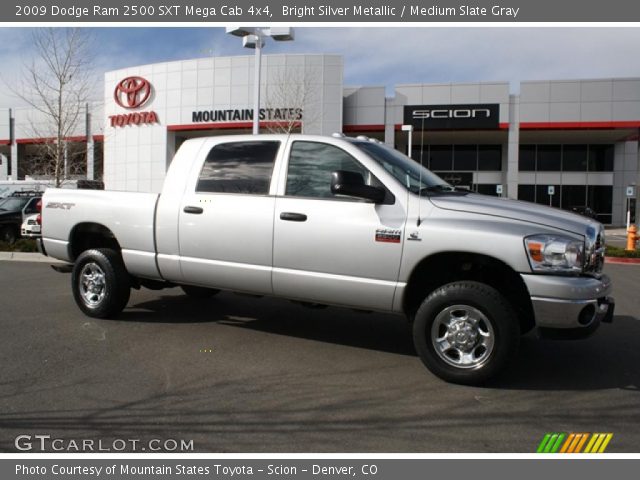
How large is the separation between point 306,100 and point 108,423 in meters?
24.4

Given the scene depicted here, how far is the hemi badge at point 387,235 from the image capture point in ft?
14.5

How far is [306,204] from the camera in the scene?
481cm

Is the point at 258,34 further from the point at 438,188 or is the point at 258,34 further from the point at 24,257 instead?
the point at 438,188

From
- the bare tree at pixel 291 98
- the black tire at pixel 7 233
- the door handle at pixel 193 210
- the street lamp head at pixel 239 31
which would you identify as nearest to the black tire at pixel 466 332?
the door handle at pixel 193 210

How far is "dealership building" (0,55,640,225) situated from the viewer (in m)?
28.2

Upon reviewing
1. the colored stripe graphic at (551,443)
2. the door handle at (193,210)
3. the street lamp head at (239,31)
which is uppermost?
the street lamp head at (239,31)

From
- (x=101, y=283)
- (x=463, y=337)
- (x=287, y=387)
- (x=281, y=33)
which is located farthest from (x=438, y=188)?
(x=281, y=33)

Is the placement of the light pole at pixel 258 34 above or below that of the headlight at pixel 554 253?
above

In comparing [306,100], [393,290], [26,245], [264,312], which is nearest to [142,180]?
[306,100]

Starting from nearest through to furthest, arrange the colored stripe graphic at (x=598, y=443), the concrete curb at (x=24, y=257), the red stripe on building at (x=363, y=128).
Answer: the colored stripe graphic at (x=598, y=443)
the concrete curb at (x=24, y=257)
the red stripe on building at (x=363, y=128)

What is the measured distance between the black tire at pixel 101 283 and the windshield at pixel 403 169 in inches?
122

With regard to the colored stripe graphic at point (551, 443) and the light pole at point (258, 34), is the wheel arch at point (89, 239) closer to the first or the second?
the colored stripe graphic at point (551, 443)

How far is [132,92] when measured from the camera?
33.2m

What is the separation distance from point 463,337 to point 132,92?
109 feet
